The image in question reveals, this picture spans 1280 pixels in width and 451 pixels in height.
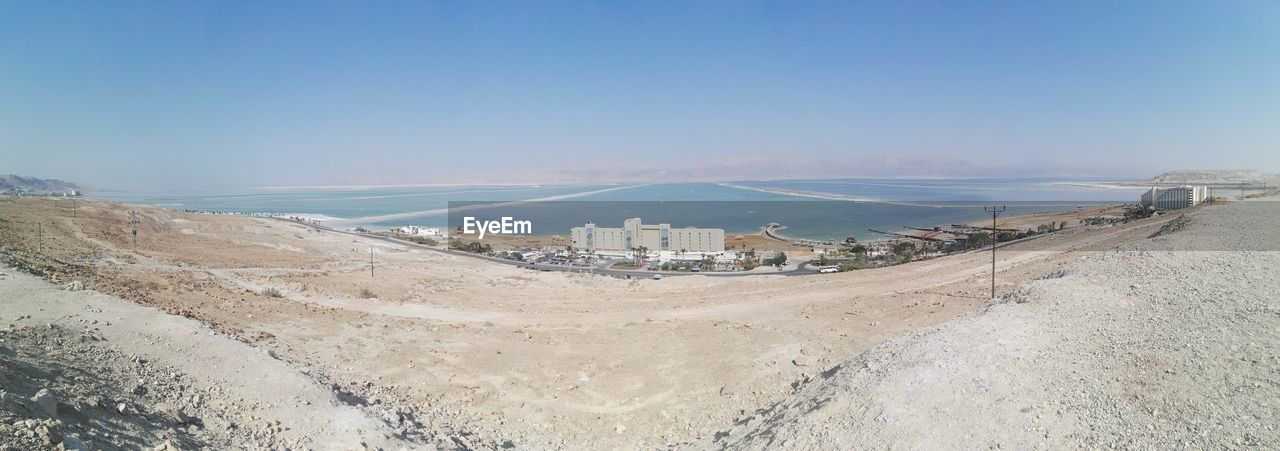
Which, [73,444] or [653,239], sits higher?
[73,444]

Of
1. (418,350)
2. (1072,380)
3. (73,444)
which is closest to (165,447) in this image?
(73,444)

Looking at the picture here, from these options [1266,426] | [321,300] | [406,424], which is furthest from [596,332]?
[1266,426]

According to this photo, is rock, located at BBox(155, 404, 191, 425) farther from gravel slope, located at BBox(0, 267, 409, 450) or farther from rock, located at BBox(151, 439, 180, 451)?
rock, located at BBox(151, 439, 180, 451)

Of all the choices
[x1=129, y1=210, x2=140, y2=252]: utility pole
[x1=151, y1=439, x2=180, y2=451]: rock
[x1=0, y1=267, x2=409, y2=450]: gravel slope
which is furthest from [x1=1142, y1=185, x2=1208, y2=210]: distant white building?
[x1=129, y1=210, x2=140, y2=252]: utility pole

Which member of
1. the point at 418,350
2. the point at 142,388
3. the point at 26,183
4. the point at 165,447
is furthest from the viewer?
the point at 26,183

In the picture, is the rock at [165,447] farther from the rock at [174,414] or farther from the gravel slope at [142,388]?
the rock at [174,414]

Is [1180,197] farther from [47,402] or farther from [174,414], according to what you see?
[47,402]
